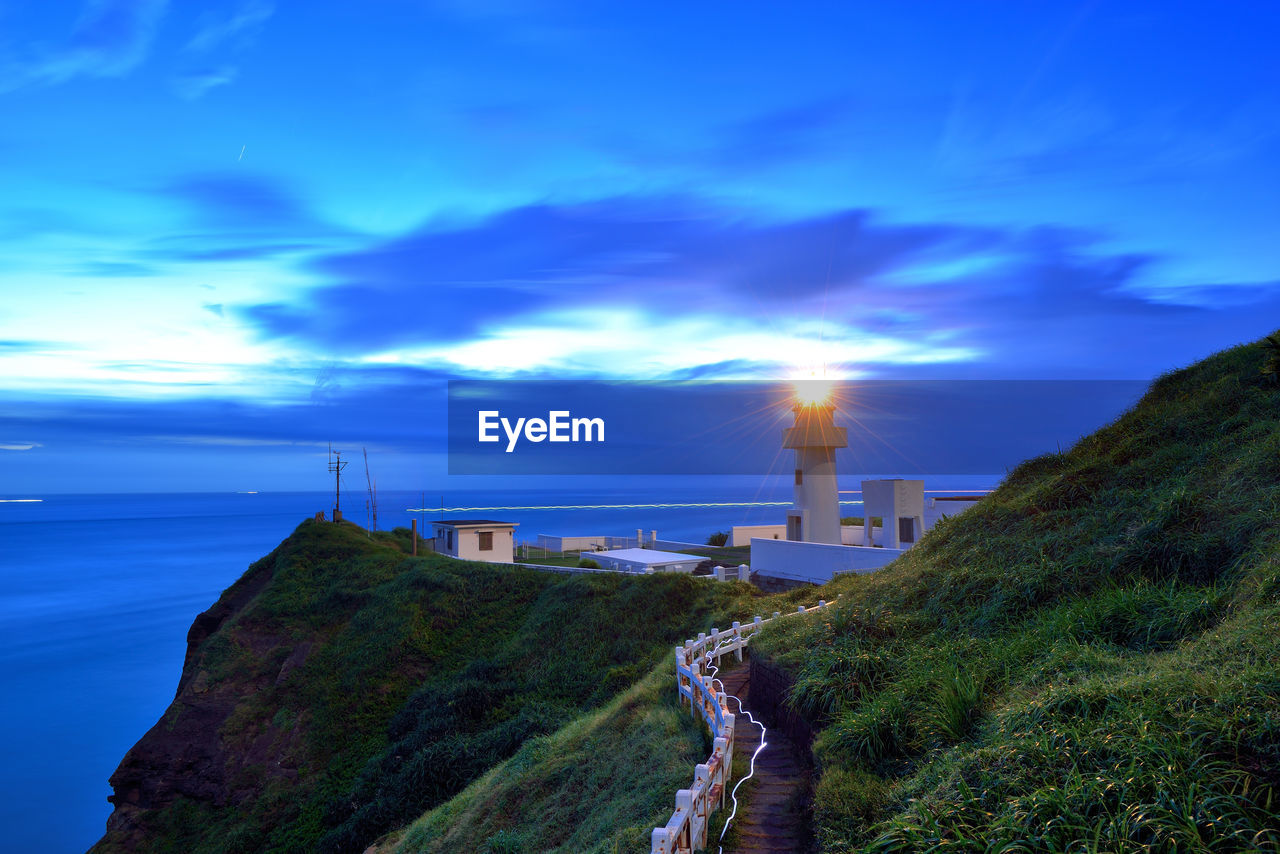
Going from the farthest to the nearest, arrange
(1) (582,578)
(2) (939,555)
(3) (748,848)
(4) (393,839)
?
(1) (582,578), (4) (393,839), (2) (939,555), (3) (748,848)

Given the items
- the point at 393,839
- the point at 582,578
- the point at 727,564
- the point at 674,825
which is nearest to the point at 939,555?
the point at 674,825

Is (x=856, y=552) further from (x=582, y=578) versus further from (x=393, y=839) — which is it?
(x=393, y=839)

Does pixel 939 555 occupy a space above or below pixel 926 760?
above

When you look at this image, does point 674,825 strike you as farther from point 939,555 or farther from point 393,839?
point 393,839

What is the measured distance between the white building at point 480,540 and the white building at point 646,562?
639 centimetres

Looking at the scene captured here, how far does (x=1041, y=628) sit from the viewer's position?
928 cm

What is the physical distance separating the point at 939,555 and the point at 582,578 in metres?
18.8

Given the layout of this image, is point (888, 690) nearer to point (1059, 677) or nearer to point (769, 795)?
point (769, 795)

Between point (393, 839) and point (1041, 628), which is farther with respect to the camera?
point (393, 839)

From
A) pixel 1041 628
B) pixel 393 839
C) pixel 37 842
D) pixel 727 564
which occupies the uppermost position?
pixel 1041 628

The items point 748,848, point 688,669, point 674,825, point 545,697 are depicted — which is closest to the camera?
point 674,825

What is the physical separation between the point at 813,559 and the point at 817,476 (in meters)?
6.91

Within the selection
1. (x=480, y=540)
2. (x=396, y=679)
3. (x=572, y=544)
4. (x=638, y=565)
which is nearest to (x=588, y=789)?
(x=396, y=679)

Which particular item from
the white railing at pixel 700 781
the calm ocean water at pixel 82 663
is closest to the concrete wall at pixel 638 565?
the white railing at pixel 700 781
